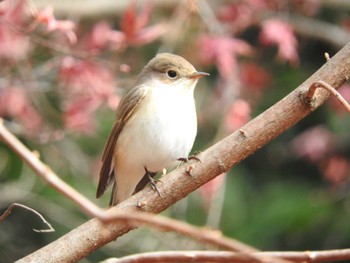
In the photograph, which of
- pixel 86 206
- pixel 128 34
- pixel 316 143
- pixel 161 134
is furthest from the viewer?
pixel 316 143

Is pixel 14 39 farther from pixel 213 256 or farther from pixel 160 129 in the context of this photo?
pixel 213 256

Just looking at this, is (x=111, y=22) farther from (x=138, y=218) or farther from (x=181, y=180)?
(x=138, y=218)

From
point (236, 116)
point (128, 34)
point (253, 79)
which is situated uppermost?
point (253, 79)

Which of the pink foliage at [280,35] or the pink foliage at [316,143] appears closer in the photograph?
the pink foliage at [280,35]

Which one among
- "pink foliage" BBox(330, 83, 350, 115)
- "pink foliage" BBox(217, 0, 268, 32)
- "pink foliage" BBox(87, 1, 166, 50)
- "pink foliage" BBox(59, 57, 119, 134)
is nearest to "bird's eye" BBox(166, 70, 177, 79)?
"pink foliage" BBox(87, 1, 166, 50)

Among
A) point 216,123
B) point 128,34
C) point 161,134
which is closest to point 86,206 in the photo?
point 161,134

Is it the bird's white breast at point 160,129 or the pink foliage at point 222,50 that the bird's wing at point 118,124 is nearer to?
the bird's white breast at point 160,129

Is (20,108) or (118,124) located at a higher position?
(20,108)

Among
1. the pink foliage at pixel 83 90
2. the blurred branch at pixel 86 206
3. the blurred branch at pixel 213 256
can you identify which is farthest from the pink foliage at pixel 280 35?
the blurred branch at pixel 86 206

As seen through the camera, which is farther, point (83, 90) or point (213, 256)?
point (83, 90)
